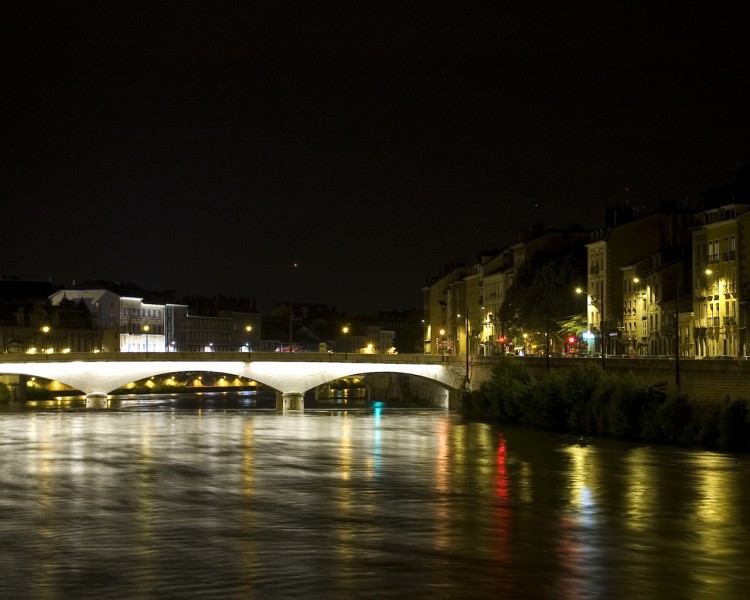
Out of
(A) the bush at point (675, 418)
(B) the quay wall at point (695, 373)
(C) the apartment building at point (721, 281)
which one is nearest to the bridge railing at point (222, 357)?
(C) the apartment building at point (721, 281)

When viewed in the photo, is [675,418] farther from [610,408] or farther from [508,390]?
[508,390]

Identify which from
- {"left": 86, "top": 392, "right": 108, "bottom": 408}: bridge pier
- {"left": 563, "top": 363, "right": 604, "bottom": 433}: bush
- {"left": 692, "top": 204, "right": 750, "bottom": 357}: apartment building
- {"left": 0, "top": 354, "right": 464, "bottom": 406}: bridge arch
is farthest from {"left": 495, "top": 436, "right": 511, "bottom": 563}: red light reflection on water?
{"left": 86, "top": 392, "right": 108, "bottom": 408}: bridge pier

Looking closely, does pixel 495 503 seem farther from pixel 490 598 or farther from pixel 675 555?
pixel 490 598

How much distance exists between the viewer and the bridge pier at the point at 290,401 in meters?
94.2

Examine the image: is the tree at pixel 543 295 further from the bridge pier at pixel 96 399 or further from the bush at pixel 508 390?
the bridge pier at pixel 96 399

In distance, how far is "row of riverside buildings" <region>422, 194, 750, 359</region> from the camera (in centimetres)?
7938

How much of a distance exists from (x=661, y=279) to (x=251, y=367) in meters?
26.5

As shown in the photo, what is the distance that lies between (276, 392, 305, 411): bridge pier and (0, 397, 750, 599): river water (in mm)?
28004

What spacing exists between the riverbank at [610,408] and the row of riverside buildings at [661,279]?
2.64m

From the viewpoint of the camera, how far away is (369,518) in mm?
39062

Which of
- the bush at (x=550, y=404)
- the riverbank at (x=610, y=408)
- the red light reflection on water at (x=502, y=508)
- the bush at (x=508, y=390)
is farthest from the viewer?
the bush at (x=508, y=390)

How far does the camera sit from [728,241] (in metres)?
80.4

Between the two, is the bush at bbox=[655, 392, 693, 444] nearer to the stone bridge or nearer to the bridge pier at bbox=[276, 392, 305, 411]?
the stone bridge

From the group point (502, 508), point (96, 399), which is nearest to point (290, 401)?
point (96, 399)
